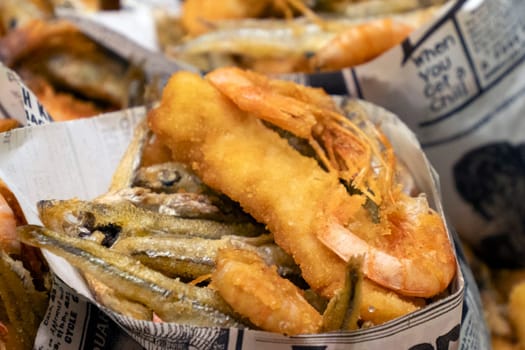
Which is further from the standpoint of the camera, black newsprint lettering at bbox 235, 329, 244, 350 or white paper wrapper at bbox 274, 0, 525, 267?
white paper wrapper at bbox 274, 0, 525, 267

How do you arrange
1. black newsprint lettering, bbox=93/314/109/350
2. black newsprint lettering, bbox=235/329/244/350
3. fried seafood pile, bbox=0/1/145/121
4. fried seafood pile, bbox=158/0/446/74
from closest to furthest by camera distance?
1. black newsprint lettering, bbox=235/329/244/350
2. black newsprint lettering, bbox=93/314/109/350
3. fried seafood pile, bbox=158/0/446/74
4. fried seafood pile, bbox=0/1/145/121

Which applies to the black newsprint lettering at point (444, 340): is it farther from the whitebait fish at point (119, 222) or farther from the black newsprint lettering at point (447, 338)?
the whitebait fish at point (119, 222)

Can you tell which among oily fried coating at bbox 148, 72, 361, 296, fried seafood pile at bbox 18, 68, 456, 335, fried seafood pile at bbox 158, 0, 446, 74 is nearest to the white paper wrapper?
fried seafood pile at bbox 158, 0, 446, 74

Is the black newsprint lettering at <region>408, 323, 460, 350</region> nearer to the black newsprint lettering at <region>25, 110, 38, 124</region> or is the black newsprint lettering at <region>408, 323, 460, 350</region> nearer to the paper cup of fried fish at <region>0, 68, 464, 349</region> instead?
the paper cup of fried fish at <region>0, 68, 464, 349</region>

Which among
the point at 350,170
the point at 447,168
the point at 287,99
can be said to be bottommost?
the point at 447,168

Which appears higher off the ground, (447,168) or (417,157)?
(417,157)

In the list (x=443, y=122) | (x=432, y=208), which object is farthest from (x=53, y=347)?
(x=443, y=122)

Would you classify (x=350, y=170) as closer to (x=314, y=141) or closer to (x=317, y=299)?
(x=314, y=141)

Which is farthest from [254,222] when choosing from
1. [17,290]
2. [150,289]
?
[17,290]
